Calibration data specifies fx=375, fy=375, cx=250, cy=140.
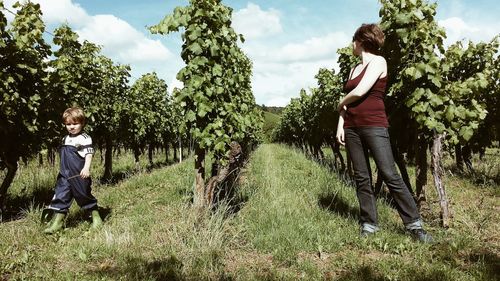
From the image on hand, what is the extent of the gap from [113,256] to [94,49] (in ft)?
26.5

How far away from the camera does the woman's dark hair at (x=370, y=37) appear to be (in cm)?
373

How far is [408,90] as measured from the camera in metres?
4.89

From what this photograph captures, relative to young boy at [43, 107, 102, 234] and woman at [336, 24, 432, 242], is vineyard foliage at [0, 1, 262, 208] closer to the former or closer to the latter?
young boy at [43, 107, 102, 234]

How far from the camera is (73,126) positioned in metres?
4.64

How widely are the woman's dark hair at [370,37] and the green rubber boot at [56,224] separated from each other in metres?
3.95

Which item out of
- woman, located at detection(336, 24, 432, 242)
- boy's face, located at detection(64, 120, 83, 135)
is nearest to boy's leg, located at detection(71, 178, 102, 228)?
boy's face, located at detection(64, 120, 83, 135)

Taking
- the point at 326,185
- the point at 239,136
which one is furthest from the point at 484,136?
the point at 239,136

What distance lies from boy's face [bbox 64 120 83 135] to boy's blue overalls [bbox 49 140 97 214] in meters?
0.19

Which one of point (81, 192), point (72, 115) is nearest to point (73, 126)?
point (72, 115)

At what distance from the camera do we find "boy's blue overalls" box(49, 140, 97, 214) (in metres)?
4.62

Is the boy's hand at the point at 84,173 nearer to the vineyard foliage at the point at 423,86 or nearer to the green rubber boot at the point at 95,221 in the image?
the green rubber boot at the point at 95,221

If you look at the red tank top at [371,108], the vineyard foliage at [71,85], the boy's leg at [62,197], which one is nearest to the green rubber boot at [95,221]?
the boy's leg at [62,197]

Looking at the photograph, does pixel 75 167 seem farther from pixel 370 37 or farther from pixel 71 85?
pixel 71 85

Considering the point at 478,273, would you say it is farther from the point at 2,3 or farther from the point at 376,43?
the point at 2,3
